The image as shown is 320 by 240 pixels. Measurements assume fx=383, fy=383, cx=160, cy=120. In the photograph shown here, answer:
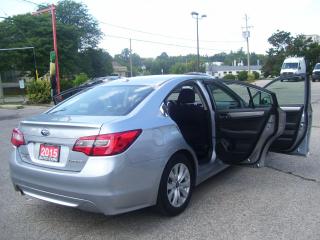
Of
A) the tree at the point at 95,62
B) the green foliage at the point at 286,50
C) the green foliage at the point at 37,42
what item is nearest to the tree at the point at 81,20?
the tree at the point at 95,62

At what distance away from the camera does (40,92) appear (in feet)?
84.3

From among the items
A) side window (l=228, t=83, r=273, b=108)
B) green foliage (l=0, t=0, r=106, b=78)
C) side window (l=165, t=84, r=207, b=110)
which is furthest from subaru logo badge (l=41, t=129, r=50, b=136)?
green foliage (l=0, t=0, r=106, b=78)

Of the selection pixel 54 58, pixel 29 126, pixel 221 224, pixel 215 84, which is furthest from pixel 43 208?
pixel 54 58

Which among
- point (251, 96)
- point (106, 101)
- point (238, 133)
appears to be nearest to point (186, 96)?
point (238, 133)

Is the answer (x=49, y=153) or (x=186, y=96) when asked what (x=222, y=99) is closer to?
(x=186, y=96)

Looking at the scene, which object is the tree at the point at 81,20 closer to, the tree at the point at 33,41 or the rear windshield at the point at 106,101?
the tree at the point at 33,41

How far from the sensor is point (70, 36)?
49531mm

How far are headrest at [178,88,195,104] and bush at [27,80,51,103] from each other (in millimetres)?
21860

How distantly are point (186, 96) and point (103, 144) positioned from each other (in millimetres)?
1859

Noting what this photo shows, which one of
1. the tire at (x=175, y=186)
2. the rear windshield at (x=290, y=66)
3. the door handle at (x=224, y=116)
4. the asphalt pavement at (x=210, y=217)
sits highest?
the rear windshield at (x=290, y=66)

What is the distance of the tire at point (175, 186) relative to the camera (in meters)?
3.92

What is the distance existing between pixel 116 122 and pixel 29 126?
1045mm

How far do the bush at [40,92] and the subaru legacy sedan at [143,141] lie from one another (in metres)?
21.6

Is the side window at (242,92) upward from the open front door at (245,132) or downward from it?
upward
